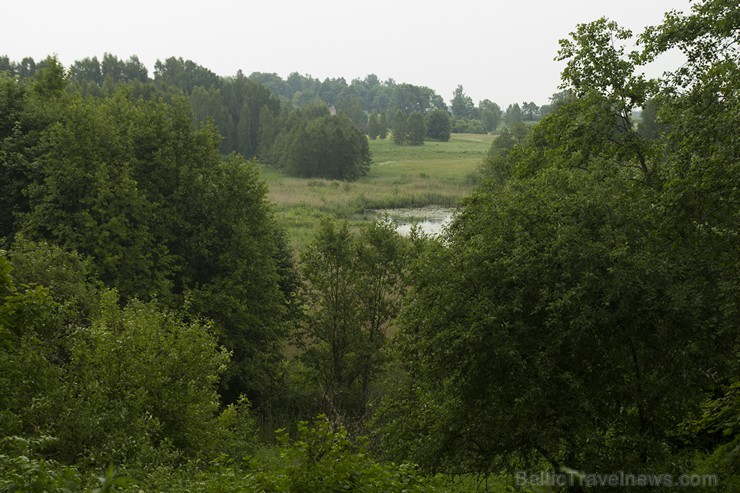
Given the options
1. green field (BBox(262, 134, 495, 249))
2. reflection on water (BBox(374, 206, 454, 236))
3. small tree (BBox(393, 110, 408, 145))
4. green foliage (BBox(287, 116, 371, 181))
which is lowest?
reflection on water (BBox(374, 206, 454, 236))

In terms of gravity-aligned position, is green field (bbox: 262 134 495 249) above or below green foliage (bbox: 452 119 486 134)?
below

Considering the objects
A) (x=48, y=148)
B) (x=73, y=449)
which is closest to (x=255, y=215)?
(x=48, y=148)

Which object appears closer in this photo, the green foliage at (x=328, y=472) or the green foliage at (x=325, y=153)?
the green foliage at (x=328, y=472)

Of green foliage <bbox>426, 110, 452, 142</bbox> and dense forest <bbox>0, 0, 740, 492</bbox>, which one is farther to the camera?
green foliage <bbox>426, 110, 452, 142</bbox>

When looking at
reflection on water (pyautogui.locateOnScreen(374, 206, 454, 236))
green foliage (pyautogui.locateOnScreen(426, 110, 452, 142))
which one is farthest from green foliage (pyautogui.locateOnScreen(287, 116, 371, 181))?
green foliage (pyautogui.locateOnScreen(426, 110, 452, 142))

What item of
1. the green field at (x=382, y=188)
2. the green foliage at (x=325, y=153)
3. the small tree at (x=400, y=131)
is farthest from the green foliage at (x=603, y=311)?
the small tree at (x=400, y=131)

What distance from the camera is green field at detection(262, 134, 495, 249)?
204ft

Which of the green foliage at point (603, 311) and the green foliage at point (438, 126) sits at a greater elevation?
the green foliage at point (438, 126)

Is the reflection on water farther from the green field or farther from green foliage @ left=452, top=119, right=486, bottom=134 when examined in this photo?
green foliage @ left=452, top=119, right=486, bottom=134

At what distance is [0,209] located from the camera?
83.8 ft

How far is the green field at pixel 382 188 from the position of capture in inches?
2445

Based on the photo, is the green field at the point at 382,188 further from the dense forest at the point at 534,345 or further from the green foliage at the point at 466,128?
the green foliage at the point at 466,128

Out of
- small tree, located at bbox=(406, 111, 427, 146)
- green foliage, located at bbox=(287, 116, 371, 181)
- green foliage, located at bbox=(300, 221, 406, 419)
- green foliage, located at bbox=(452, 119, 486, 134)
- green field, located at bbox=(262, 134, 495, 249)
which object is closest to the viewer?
green foliage, located at bbox=(300, 221, 406, 419)

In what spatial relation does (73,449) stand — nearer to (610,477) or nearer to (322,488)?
(322,488)
